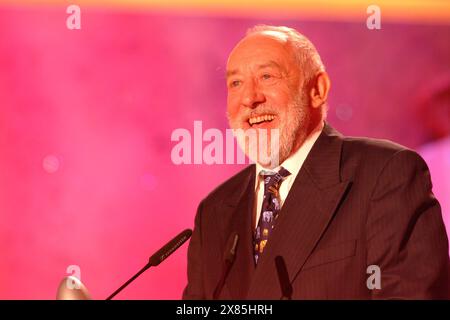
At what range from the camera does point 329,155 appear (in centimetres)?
213

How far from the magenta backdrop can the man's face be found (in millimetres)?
208

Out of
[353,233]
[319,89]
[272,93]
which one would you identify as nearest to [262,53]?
[272,93]

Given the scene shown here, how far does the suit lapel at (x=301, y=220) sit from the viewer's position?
1.98 meters

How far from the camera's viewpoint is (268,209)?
2.18m

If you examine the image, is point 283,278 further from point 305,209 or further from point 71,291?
point 71,291

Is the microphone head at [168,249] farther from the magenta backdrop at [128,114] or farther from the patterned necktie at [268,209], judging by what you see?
the magenta backdrop at [128,114]

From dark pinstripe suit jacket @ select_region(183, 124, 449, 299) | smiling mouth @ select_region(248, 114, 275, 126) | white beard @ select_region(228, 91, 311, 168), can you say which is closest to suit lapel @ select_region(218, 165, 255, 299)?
dark pinstripe suit jacket @ select_region(183, 124, 449, 299)

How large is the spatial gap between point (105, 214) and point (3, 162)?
0.44m

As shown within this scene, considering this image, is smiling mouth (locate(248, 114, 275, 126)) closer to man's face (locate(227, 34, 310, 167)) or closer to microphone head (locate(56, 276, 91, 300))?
man's face (locate(227, 34, 310, 167))

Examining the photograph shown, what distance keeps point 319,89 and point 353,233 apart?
2.01ft

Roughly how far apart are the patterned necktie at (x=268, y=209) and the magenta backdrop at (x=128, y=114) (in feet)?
0.88

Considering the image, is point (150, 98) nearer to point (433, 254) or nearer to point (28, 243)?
point (28, 243)
